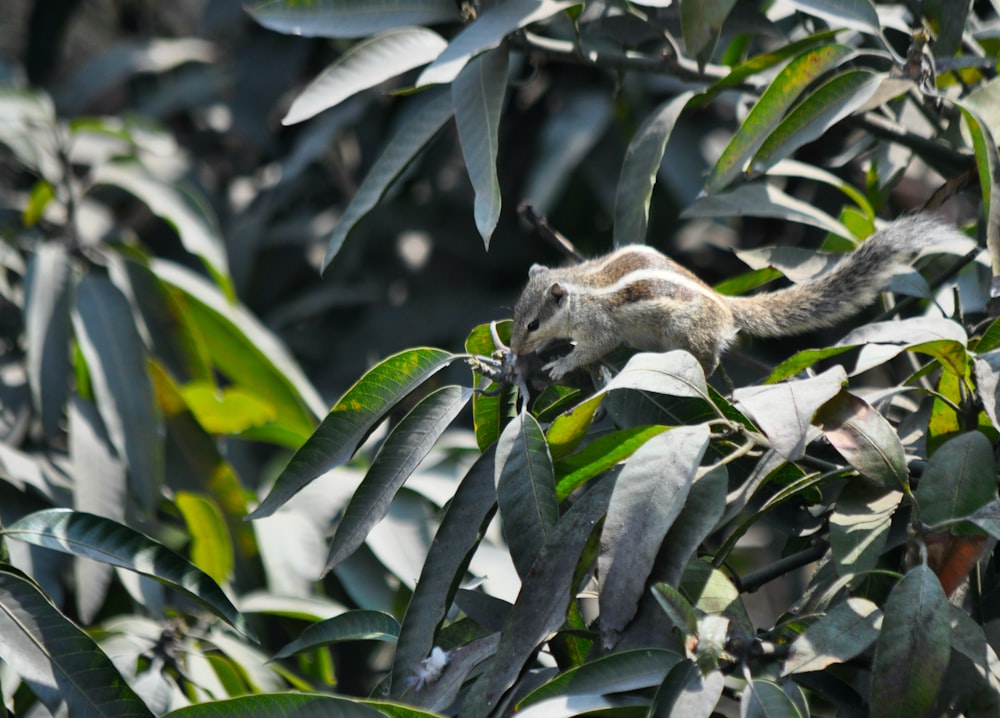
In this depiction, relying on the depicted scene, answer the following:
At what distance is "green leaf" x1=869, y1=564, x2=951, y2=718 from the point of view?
1014 mm

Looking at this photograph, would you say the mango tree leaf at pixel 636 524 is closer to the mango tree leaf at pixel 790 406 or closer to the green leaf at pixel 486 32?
the mango tree leaf at pixel 790 406

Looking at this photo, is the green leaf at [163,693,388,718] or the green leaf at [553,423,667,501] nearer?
the green leaf at [163,693,388,718]

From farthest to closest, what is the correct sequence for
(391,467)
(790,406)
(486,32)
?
(486,32) < (391,467) < (790,406)

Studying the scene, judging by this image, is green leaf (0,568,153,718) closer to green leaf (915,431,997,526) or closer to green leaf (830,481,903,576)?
green leaf (830,481,903,576)

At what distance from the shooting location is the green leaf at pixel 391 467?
127cm

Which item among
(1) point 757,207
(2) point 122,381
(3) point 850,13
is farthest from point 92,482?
(3) point 850,13

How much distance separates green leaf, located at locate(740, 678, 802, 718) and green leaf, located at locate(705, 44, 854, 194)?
74cm

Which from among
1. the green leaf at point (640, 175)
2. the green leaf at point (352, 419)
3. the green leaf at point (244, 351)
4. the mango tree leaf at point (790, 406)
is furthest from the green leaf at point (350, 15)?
the green leaf at point (244, 351)

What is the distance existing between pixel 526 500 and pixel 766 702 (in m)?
0.34

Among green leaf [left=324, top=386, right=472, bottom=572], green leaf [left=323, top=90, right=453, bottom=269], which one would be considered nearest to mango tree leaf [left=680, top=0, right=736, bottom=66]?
green leaf [left=323, top=90, right=453, bottom=269]

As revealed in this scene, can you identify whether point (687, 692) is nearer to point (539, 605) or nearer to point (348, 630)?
point (539, 605)

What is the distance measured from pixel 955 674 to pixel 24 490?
5.29 feet

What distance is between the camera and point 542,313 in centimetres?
191

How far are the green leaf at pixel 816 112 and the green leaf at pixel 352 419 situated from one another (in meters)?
0.56
